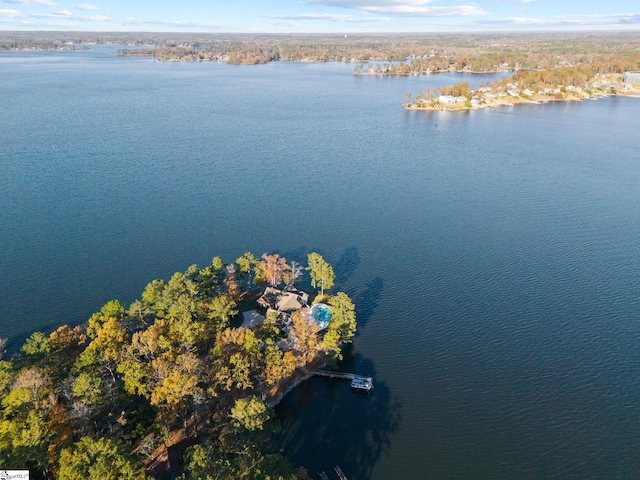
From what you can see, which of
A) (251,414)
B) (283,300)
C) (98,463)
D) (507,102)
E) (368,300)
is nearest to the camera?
(98,463)

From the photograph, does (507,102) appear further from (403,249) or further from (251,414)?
(251,414)

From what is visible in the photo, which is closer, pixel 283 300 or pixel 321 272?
pixel 283 300

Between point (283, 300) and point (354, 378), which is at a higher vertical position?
point (283, 300)

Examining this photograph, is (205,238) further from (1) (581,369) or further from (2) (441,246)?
(1) (581,369)

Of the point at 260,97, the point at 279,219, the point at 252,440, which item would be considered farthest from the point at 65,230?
the point at 260,97

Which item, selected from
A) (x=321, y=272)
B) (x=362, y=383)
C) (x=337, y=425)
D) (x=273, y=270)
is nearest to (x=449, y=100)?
(x=321, y=272)

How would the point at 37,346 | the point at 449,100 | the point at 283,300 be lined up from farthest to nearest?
the point at 449,100, the point at 283,300, the point at 37,346

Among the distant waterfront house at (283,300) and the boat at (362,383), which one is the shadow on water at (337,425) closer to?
the boat at (362,383)
